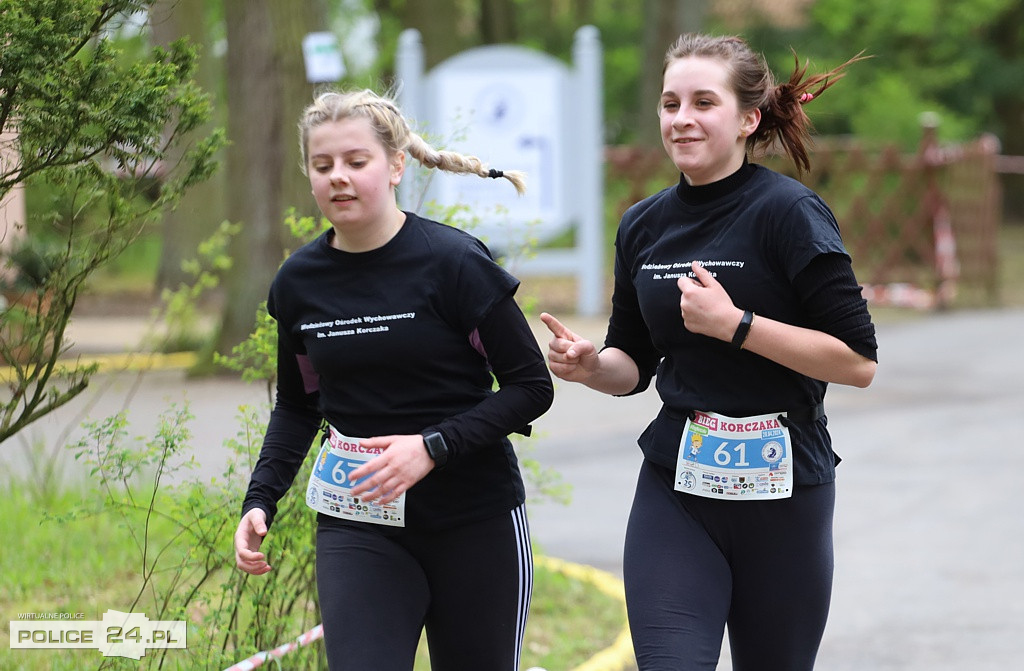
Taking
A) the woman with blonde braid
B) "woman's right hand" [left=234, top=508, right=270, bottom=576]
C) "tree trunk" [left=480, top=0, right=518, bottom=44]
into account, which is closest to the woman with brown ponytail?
the woman with blonde braid

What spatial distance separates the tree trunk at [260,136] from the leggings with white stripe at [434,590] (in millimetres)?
8622

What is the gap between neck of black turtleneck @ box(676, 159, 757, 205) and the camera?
318cm

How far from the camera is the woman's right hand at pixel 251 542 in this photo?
3.11 metres

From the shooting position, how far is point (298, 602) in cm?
460

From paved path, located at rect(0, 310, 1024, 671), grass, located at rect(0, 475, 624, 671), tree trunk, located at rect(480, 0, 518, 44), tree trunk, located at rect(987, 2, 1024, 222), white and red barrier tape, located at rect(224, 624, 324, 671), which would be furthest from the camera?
tree trunk, located at rect(987, 2, 1024, 222)

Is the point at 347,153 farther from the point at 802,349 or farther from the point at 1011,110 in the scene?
the point at 1011,110

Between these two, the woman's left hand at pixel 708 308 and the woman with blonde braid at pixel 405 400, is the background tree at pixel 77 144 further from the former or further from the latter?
the woman's left hand at pixel 708 308

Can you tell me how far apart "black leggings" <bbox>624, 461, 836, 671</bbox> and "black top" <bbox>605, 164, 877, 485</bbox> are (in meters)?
0.11

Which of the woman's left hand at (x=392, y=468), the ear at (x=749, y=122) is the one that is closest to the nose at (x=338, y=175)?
the woman's left hand at (x=392, y=468)

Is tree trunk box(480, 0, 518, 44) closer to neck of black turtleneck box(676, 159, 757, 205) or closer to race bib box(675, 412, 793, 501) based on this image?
neck of black turtleneck box(676, 159, 757, 205)

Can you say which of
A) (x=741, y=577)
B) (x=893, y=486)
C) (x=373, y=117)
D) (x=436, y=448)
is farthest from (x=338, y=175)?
(x=893, y=486)

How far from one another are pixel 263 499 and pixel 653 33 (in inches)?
835

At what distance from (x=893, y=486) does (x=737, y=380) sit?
597cm

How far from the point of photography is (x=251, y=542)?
10.4 feet
